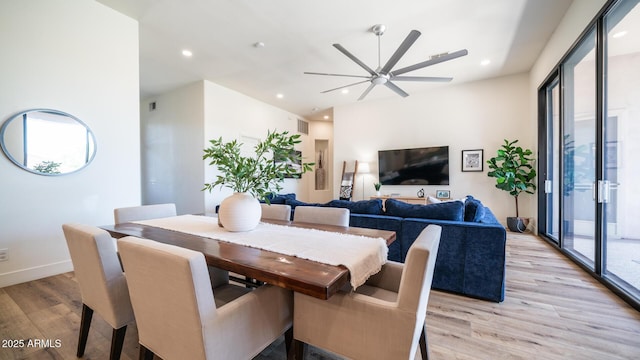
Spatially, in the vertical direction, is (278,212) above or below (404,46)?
below

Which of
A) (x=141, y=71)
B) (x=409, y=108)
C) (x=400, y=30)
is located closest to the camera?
(x=400, y=30)

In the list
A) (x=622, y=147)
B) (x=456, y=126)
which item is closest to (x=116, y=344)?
(x=622, y=147)

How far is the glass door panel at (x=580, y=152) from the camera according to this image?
2.68m

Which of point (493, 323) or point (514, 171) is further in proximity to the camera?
point (514, 171)

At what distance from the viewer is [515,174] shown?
14.8 feet

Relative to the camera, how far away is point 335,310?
112 cm

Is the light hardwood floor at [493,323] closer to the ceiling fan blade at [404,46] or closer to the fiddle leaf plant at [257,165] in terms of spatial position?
the fiddle leaf plant at [257,165]

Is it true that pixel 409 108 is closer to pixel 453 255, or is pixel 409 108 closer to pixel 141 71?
pixel 453 255

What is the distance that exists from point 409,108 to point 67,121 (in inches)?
233

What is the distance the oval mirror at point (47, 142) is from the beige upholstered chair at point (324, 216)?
8.69ft

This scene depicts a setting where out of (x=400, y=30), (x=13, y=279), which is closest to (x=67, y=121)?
(x=13, y=279)

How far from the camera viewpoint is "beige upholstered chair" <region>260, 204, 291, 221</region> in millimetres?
2195

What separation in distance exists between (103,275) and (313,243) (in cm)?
106

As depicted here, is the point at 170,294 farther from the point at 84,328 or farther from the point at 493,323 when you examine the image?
the point at 493,323
